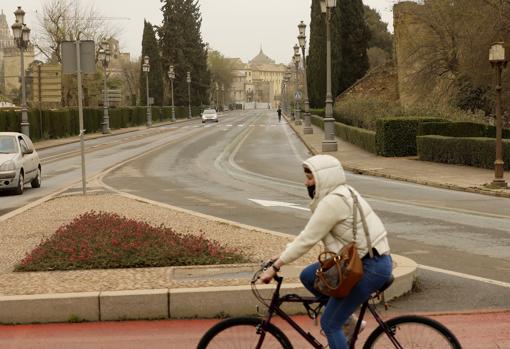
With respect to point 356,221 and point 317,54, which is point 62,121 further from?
point 356,221

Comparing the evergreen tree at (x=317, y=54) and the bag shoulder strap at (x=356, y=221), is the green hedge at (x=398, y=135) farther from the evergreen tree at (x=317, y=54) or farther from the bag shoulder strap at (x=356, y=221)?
the evergreen tree at (x=317, y=54)

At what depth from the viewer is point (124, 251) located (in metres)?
8.37

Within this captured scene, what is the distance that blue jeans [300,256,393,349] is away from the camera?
14.0 feet

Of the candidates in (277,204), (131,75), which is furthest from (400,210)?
(131,75)

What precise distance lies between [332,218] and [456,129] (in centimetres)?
→ 2575

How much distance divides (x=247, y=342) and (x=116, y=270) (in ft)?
12.2

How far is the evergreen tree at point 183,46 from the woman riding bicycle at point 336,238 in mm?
105934

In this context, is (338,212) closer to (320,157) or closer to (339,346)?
(320,157)

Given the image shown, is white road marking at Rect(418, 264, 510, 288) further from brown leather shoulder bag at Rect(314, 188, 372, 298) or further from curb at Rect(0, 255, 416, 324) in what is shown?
brown leather shoulder bag at Rect(314, 188, 372, 298)

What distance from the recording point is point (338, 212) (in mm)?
4223

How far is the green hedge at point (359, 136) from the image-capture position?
1237 inches

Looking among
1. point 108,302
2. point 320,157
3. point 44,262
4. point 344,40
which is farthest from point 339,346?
point 344,40

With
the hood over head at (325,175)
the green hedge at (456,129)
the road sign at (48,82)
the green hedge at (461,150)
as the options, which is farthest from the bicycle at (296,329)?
the road sign at (48,82)

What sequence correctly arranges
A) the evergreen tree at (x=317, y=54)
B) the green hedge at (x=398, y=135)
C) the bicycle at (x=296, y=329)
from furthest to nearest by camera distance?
the evergreen tree at (x=317, y=54) < the green hedge at (x=398, y=135) < the bicycle at (x=296, y=329)
